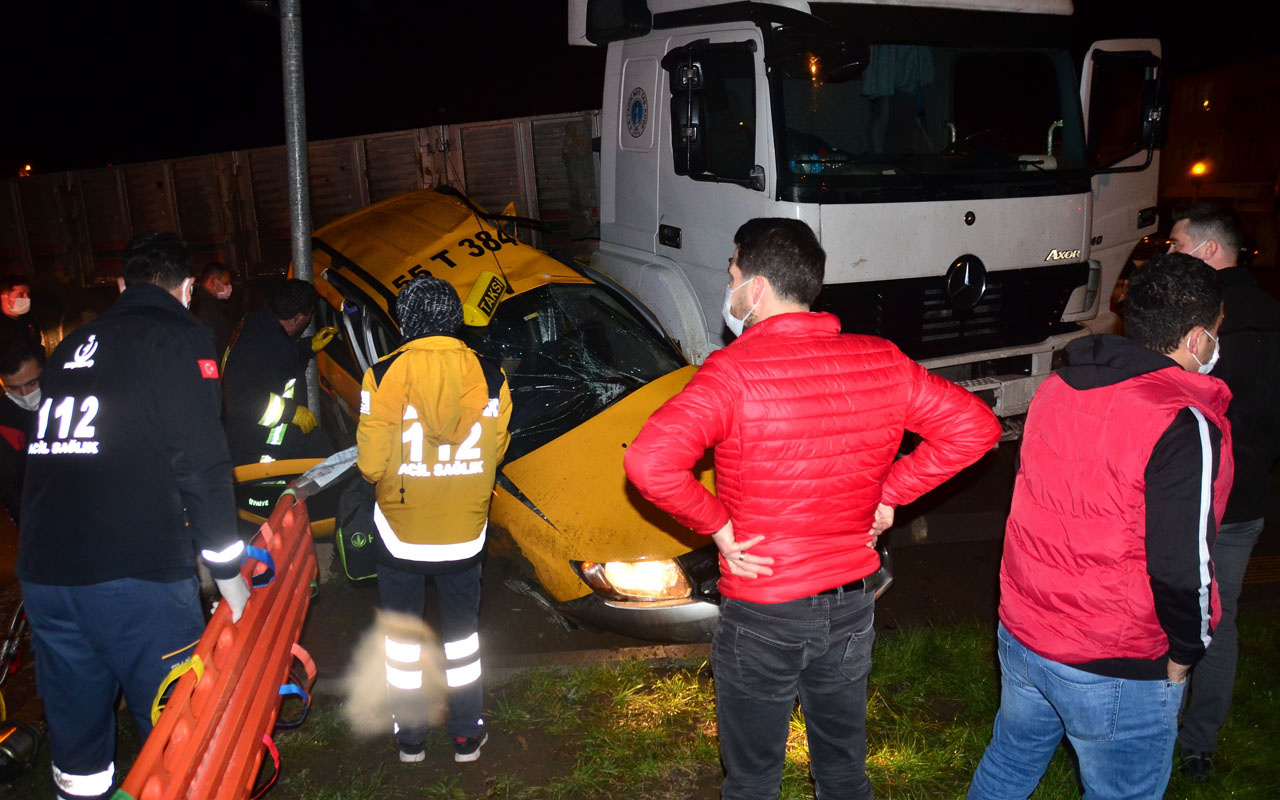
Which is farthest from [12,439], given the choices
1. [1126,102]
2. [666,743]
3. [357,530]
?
[1126,102]

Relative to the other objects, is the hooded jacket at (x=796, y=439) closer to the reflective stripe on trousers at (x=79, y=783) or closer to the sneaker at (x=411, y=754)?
the sneaker at (x=411, y=754)

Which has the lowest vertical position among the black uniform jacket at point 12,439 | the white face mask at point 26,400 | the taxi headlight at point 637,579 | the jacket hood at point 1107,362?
the taxi headlight at point 637,579

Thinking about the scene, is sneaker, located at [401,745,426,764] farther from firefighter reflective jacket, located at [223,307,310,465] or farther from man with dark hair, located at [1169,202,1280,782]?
man with dark hair, located at [1169,202,1280,782]

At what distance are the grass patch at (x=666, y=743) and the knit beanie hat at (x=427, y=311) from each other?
1.74 m

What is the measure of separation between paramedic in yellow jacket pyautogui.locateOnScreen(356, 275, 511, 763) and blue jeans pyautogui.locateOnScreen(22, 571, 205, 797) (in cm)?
73

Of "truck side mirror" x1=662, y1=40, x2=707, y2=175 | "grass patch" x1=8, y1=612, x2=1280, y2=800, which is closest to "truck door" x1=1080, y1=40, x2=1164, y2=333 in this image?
"truck side mirror" x1=662, y1=40, x2=707, y2=175

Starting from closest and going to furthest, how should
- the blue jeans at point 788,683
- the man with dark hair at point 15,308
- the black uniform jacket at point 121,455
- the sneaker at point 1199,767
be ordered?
the blue jeans at point 788,683
the black uniform jacket at point 121,455
the sneaker at point 1199,767
the man with dark hair at point 15,308

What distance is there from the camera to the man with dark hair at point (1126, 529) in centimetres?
214

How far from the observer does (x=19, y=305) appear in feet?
19.8

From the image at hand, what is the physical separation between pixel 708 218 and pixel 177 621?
12.4 feet

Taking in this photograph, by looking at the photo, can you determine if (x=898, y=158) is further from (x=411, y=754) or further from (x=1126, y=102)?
(x=411, y=754)

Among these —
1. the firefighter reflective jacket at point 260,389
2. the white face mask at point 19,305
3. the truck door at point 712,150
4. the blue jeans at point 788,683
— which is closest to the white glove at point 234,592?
the blue jeans at point 788,683

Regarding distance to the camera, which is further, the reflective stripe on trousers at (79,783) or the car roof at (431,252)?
the car roof at (431,252)

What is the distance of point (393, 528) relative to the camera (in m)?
3.36
